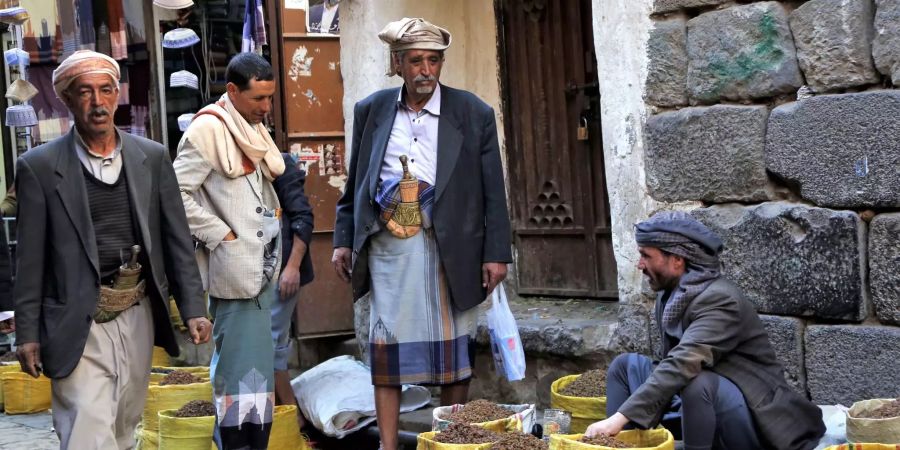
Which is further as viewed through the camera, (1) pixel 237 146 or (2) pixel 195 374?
(2) pixel 195 374

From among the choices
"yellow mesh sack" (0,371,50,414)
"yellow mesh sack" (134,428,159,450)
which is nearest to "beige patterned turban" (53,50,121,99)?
"yellow mesh sack" (134,428,159,450)

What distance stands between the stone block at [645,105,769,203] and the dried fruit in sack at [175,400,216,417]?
2189 millimetres

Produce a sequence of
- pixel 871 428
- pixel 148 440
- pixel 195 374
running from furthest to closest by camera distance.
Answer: pixel 195 374
pixel 148 440
pixel 871 428

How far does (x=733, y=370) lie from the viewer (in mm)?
4324

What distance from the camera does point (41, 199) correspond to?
427 centimetres

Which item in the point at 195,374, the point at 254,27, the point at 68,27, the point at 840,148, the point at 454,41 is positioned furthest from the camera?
the point at 68,27

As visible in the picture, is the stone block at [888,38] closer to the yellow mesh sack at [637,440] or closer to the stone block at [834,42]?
the stone block at [834,42]

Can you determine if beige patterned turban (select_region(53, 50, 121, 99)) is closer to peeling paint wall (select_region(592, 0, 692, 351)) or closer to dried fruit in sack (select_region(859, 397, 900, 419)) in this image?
peeling paint wall (select_region(592, 0, 692, 351))

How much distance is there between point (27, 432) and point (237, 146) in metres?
2.81

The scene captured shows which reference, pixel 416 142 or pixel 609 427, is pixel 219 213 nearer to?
pixel 416 142

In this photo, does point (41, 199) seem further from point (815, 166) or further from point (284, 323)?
point (815, 166)

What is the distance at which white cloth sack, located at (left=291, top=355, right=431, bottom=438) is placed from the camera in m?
6.08

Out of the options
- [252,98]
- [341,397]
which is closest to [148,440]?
[341,397]

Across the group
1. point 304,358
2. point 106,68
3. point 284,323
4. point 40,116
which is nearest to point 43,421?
point 304,358
